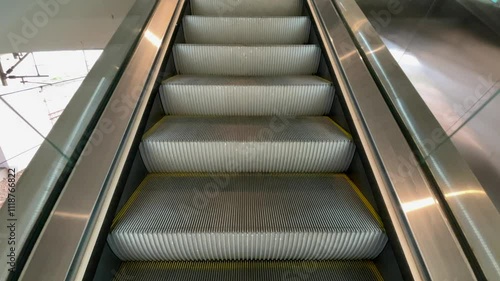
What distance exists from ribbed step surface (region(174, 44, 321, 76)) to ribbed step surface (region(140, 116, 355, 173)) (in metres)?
0.89

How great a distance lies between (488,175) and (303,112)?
1498mm

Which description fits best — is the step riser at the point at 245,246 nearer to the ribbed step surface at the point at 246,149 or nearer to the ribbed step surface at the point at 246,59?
the ribbed step surface at the point at 246,149

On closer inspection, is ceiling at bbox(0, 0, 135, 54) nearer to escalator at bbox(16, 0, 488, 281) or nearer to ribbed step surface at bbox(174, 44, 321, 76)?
ribbed step surface at bbox(174, 44, 321, 76)

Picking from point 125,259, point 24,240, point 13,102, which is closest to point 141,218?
point 125,259

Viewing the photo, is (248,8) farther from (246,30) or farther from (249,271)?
(249,271)

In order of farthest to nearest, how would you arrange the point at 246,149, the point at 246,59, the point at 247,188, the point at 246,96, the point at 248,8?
the point at 248,8 → the point at 246,59 → the point at 246,96 → the point at 246,149 → the point at 247,188

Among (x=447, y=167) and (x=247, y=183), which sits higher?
(x=447, y=167)

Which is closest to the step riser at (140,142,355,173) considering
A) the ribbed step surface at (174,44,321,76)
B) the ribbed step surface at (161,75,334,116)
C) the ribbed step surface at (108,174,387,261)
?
the ribbed step surface at (108,174,387,261)

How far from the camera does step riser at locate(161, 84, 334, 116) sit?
7.34 ft

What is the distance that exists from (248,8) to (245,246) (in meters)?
2.82

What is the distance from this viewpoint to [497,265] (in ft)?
3.18

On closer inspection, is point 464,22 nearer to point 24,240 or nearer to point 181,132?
point 181,132

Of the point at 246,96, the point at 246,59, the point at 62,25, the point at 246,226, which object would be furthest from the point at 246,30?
the point at 62,25

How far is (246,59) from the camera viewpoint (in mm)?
2645
